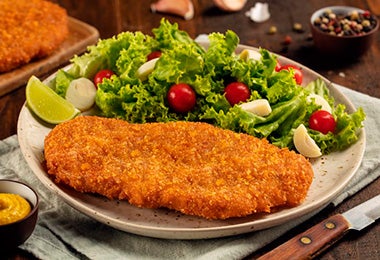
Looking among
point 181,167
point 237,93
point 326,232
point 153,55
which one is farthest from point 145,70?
point 326,232

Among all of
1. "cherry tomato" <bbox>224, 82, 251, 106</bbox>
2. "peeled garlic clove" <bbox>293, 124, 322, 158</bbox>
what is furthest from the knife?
"cherry tomato" <bbox>224, 82, 251, 106</bbox>

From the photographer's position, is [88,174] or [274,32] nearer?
[88,174]

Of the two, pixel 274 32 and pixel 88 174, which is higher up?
pixel 88 174

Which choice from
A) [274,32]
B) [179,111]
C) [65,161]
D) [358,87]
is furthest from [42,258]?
[274,32]

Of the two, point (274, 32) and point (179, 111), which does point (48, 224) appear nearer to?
point (179, 111)

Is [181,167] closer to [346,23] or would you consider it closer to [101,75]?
[101,75]

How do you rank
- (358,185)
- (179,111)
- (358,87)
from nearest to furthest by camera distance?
(358,185) < (179,111) < (358,87)

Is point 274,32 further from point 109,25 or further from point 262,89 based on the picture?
point 262,89

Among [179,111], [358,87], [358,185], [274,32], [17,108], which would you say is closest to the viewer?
[358,185]
